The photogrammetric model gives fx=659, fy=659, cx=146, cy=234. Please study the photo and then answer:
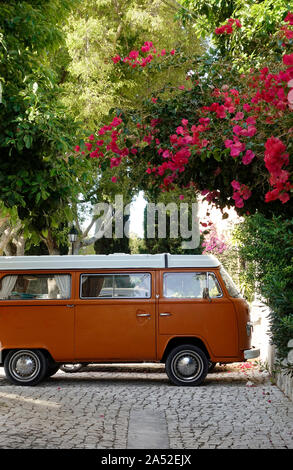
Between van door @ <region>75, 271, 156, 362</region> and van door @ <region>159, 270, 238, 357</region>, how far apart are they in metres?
0.26

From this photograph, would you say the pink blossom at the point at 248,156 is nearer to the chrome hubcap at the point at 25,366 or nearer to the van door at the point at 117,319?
the van door at the point at 117,319

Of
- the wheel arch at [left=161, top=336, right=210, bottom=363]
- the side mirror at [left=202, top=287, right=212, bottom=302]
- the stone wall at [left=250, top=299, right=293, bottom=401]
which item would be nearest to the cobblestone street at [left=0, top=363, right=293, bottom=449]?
the stone wall at [left=250, top=299, right=293, bottom=401]

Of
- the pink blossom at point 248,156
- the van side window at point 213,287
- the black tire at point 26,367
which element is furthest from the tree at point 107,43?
the pink blossom at point 248,156

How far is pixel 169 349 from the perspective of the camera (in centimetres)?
1133

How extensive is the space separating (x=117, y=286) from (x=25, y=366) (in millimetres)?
2101

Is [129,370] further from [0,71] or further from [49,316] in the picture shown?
[0,71]

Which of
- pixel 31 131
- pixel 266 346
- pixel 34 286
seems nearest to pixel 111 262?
pixel 34 286

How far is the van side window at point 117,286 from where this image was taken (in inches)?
454

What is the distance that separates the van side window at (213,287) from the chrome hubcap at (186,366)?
1.07m

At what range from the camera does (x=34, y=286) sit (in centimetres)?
1173

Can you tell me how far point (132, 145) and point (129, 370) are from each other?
6.82m

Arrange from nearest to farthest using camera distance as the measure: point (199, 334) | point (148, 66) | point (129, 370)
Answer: point (148, 66) → point (199, 334) → point (129, 370)

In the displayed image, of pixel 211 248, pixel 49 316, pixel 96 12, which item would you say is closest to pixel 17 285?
pixel 49 316

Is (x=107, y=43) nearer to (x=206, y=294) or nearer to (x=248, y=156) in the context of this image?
(x=206, y=294)
